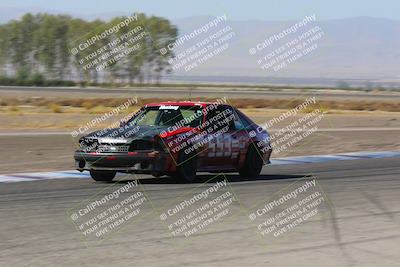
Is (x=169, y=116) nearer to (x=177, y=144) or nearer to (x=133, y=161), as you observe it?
(x=177, y=144)

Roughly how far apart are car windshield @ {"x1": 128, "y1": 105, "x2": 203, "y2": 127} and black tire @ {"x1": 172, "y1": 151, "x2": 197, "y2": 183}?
2.03 ft

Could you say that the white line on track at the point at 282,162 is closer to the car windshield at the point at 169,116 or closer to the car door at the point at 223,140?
the car windshield at the point at 169,116

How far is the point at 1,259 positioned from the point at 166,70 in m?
124

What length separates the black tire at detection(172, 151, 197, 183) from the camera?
13461 millimetres

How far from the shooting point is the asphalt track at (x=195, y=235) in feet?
24.7

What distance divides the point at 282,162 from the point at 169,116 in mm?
6040

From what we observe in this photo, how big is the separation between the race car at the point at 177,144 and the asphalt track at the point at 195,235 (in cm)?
38

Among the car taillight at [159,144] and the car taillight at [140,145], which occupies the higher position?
the car taillight at [140,145]

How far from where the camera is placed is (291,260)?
7559 millimetres

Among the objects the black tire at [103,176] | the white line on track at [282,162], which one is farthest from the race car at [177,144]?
the white line on track at [282,162]

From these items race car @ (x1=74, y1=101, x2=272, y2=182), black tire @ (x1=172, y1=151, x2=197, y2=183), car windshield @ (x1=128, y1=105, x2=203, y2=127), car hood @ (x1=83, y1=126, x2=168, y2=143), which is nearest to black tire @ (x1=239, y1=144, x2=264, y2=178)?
race car @ (x1=74, y1=101, x2=272, y2=182)

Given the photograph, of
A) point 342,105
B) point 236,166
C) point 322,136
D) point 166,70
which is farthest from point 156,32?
point 236,166

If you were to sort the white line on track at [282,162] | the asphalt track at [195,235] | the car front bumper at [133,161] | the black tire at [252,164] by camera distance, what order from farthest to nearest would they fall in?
the black tire at [252,164]
the white line on track at [282,162]
the car front bumper at [133,161]
the asphalt track at [195,235]

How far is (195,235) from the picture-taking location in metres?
8.82
